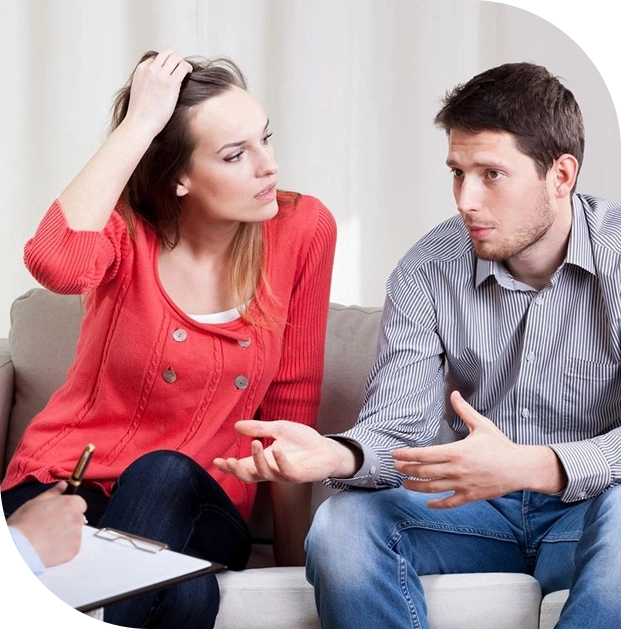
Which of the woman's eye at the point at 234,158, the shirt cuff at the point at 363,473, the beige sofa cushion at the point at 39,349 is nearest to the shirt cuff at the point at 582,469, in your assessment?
the shirt cuff at the point at 363,473

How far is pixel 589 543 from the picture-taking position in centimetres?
151

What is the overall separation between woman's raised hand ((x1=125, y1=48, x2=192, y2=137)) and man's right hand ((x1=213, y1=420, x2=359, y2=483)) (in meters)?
0.59

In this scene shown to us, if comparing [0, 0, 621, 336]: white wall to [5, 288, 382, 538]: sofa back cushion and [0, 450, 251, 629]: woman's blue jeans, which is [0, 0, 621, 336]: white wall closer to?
[5, 288, 382, 538]: sofa back cushion

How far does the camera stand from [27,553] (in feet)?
3.64

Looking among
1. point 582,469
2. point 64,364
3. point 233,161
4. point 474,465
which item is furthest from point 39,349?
point 582,469

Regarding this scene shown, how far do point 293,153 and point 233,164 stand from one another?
0.88 m

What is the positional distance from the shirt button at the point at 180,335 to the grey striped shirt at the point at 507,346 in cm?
33

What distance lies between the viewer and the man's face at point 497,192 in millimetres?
1739

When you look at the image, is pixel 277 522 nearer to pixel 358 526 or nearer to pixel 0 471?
pixel 358 526

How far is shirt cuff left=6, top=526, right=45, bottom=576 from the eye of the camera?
1097 mm

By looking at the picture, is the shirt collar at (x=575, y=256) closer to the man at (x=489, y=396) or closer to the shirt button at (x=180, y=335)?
the man at (x=489, y=396)

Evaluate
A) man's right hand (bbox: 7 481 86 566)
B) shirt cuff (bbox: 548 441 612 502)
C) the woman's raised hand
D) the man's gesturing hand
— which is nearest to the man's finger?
the man's gesturing hand

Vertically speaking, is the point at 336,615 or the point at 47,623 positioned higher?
the point at 47,623

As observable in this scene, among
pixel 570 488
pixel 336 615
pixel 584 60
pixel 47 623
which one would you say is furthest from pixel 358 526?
pixel 584 60
